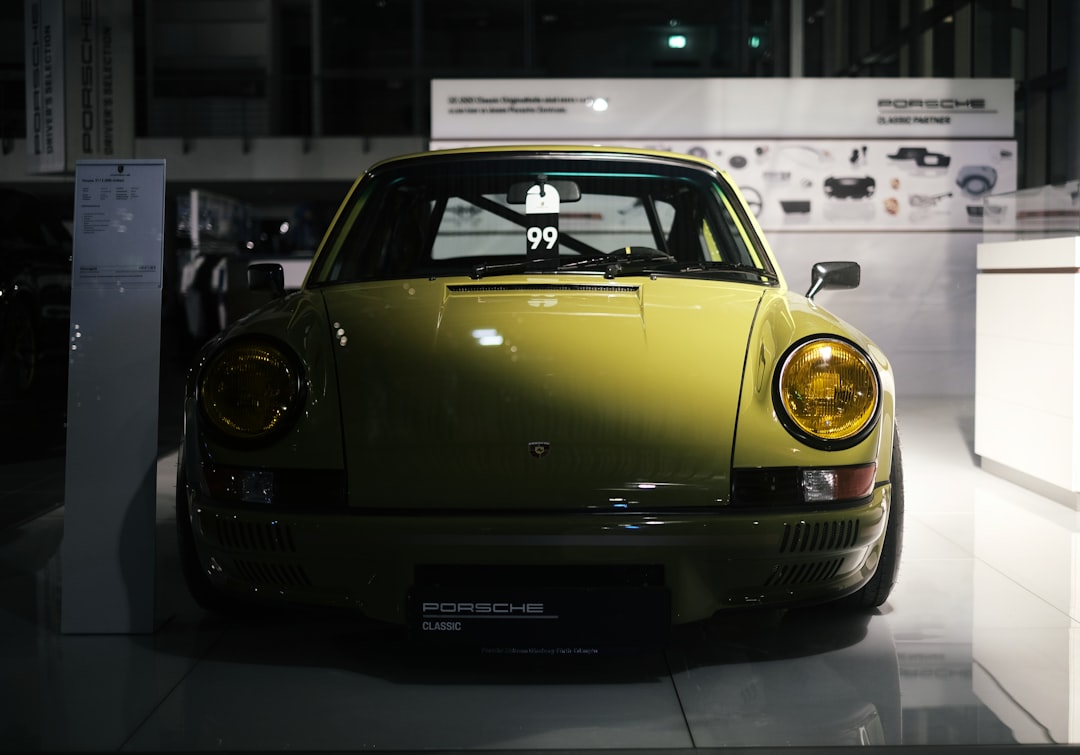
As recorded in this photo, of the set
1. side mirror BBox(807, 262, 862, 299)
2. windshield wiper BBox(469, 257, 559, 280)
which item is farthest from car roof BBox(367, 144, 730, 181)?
windshield wiper BBox(469, 257, 559, 280)

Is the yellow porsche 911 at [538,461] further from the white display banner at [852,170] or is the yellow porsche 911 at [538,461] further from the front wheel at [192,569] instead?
the white display banner at [852,170]

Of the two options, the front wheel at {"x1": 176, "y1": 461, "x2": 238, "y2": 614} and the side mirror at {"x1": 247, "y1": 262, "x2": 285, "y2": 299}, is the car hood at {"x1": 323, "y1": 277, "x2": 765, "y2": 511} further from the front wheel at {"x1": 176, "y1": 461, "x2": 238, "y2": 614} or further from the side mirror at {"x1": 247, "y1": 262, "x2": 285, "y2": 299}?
the side mirror at {"x1": 247, "y1": 262, "x2": 285, "y2": 299}

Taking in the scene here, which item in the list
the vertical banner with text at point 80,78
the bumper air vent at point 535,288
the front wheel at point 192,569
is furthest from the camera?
the vertical banner with text at point 80,78

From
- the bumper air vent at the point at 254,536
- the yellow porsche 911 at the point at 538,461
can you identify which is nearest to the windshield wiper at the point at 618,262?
the yellow porsche 911 at the point at 538,461

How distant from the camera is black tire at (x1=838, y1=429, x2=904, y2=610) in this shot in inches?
117

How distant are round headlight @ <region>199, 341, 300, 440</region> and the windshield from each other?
619mm

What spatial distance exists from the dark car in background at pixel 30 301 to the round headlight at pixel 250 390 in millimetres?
5792

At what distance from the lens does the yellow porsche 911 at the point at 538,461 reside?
7.67 ft

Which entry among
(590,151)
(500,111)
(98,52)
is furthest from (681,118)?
(590,151)

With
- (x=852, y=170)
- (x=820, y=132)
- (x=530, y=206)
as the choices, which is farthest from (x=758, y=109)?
(x=530, y=206)

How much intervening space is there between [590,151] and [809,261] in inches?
225

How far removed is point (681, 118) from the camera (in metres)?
8.73

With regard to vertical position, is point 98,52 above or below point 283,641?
above

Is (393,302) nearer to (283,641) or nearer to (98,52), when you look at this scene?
(283,641)
